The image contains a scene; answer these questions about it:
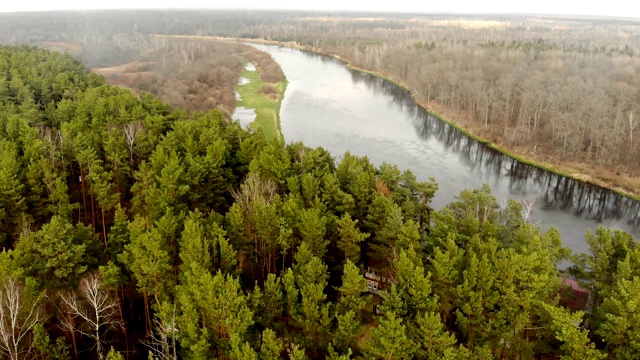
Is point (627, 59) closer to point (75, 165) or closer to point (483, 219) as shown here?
point (483, 219)

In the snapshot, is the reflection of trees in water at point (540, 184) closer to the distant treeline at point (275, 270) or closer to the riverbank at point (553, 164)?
the riverbank at point (553, 164)

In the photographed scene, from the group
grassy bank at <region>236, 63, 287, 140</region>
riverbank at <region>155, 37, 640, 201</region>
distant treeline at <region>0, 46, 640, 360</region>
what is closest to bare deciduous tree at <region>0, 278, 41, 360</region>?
distant treeline at <region>0, 46, 640, 360</region>

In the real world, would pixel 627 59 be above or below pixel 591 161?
above

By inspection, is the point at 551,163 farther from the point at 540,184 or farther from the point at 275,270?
the point at 275,270

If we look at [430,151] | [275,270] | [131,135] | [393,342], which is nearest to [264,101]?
[430,151]

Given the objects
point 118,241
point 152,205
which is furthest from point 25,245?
point 152,205

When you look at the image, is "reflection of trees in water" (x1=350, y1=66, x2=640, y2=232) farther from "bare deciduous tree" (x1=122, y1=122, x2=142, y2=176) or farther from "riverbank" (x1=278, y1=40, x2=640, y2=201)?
"bare deciduous tree" (x1=122, y1=122, x2=142, y2=176)
